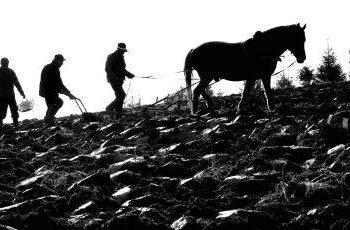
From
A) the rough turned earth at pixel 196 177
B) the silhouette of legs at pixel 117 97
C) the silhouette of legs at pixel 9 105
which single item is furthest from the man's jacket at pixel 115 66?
the rough turned earth at pixel 196 177

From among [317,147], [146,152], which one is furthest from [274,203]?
[146,152]

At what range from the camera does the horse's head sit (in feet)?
38.5

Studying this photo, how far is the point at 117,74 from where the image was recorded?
1454 cm

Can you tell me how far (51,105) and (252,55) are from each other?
5961mm

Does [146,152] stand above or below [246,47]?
below

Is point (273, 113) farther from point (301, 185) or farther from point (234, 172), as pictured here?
point (301, 185)

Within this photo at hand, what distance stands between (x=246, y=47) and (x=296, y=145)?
448cm

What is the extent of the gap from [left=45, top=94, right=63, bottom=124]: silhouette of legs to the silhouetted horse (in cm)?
442

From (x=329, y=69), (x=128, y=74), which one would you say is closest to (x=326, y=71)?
(x=329, y=69)

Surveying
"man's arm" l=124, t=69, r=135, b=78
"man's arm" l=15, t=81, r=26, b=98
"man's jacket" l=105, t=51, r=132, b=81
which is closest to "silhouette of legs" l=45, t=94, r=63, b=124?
"man's arm" l=15, t=81, r=26, b=98

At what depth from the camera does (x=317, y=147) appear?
7.09 meters

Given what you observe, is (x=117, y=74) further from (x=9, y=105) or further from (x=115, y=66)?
(x=9, y=105)

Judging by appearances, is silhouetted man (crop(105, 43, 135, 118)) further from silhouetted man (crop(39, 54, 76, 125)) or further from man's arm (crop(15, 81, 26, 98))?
man's arm (crop(15, 81, 26, 98))

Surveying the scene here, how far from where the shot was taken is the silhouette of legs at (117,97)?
14.6 metres
